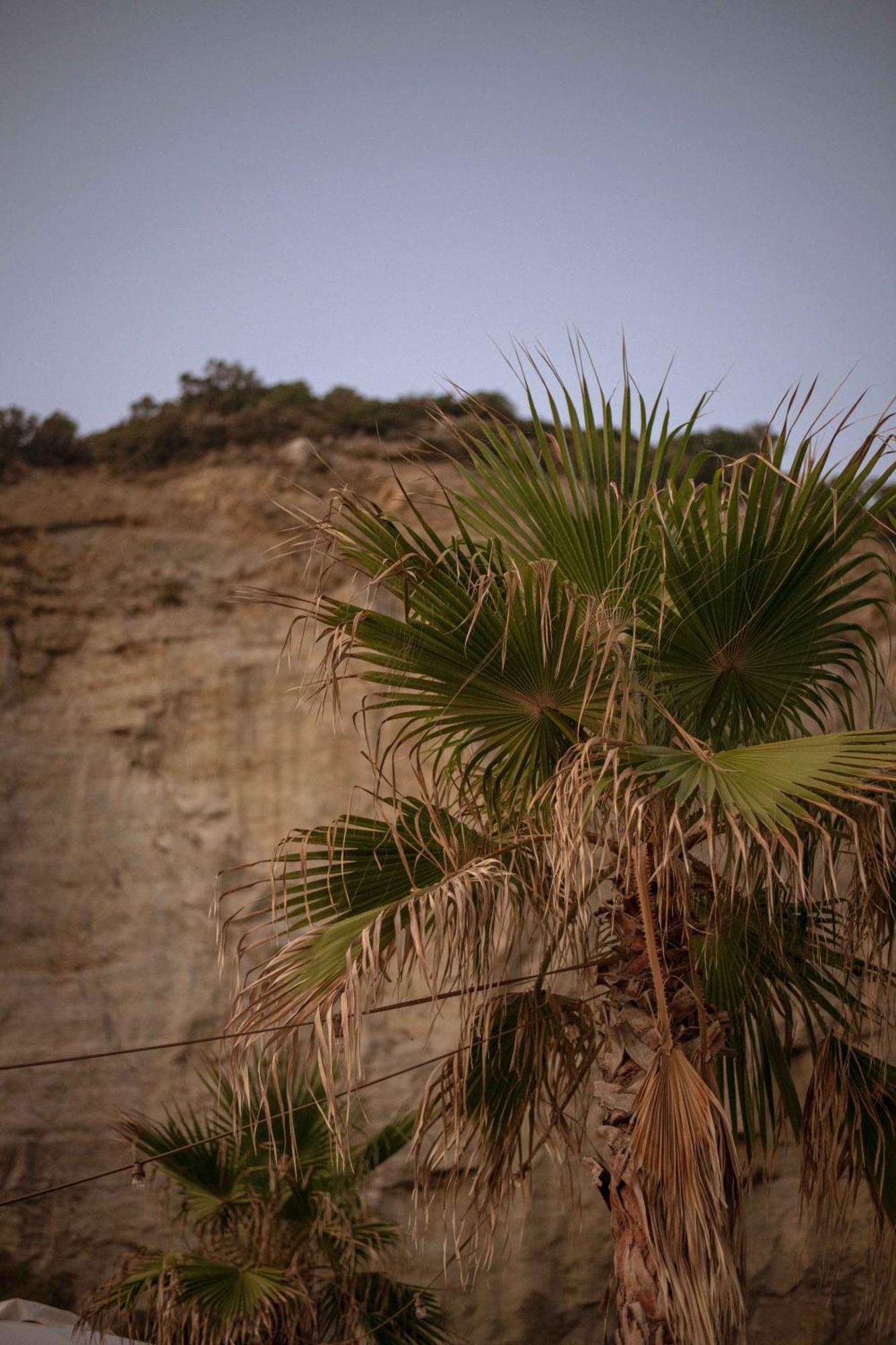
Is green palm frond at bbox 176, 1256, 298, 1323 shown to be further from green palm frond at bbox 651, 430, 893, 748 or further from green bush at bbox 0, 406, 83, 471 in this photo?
green bush at bbox 0, 406, 83, 471

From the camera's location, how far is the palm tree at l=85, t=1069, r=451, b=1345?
4.12m

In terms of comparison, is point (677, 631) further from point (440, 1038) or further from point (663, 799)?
point (440, 1038)

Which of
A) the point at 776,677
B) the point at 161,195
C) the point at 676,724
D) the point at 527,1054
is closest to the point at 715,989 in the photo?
the point at 527,1054

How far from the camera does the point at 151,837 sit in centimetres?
775

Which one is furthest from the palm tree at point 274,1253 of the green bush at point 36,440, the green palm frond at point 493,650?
the green bush at point 36,440

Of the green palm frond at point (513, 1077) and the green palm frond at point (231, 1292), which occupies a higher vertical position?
the green palm frond at point (513, 1077)

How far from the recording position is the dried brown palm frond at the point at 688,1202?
2859 mm

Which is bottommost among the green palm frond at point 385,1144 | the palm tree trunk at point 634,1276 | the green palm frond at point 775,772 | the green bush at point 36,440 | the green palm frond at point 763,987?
the green palm frond at point 385,1144

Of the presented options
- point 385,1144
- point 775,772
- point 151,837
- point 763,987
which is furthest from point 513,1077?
point 151,837

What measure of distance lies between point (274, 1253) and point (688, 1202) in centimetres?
237

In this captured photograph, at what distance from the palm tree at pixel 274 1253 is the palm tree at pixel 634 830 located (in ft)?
3.85

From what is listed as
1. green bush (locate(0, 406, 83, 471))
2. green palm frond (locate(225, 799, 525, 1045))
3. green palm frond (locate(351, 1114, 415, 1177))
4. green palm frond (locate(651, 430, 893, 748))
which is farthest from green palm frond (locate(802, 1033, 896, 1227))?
green bush (locate(0, 406, 83, 471))

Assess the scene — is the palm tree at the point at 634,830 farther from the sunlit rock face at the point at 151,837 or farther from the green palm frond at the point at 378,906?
the sunlit rock face at the point at 151,837

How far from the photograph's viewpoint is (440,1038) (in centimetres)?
711
